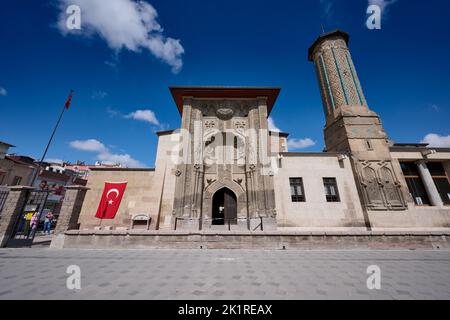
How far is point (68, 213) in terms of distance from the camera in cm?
723

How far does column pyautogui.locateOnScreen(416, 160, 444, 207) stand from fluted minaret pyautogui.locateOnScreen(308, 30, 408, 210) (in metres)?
2.51

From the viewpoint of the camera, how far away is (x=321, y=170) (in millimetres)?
12648

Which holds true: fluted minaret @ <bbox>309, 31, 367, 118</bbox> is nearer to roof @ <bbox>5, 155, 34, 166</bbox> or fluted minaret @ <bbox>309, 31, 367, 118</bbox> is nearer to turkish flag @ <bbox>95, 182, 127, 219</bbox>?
turkish flag @ <bbox>95, 182, 127, 219</bbox>

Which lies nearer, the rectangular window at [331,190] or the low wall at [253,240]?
the low wall at [253,240]

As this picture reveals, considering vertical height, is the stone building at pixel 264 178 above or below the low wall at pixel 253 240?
above

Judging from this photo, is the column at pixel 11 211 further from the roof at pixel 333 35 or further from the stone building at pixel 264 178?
the roof at pixel 333 35

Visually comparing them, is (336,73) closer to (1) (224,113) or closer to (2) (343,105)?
(2) (343,105)

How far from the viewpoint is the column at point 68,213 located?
6984 mm

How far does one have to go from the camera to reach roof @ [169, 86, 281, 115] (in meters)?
13.7

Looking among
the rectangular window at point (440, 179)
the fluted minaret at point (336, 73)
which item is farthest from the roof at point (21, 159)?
the rectangular window at point (440, 179)

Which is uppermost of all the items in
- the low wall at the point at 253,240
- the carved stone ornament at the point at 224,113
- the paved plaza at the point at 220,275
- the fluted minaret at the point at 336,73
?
the fluted minaret at the point at 336,73

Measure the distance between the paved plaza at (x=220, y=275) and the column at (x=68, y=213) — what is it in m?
0.65

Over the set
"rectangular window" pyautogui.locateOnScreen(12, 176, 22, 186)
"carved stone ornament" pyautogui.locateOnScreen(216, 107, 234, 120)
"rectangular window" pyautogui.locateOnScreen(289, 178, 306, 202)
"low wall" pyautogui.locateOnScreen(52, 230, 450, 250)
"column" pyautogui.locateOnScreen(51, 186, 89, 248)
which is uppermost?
"carved stone ornament" pyautogui.locateOnScreen(216, 107, 234, 120)

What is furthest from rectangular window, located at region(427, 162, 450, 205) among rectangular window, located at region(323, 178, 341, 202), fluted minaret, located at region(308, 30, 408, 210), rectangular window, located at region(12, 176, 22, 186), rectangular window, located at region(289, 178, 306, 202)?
rectangular window, located at region(12, 176, 22, 186)
